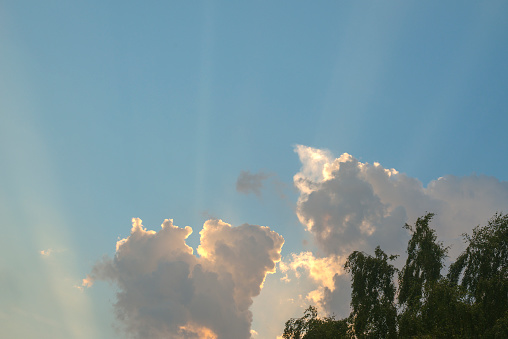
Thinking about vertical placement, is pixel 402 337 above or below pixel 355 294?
below

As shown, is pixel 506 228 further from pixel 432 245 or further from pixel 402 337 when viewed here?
pixel 402 337

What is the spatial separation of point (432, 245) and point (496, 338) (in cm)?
1016

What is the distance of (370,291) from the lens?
32.3m

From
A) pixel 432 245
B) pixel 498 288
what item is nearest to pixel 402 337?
pixel 498 288

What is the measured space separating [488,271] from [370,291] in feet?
27.1

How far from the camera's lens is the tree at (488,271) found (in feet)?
85.0

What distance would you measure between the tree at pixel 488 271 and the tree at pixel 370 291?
494 cm

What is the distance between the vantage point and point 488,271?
99.7ft

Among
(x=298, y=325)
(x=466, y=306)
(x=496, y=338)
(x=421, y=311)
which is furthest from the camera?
(x=298, y=325)

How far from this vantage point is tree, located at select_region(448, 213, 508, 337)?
25.9 metres

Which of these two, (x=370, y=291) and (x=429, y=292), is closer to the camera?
(x=429, y=292)

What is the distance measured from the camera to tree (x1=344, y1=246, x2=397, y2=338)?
2909 cm

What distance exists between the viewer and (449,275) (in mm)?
32469

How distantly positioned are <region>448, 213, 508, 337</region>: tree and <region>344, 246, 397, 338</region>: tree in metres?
4.94
